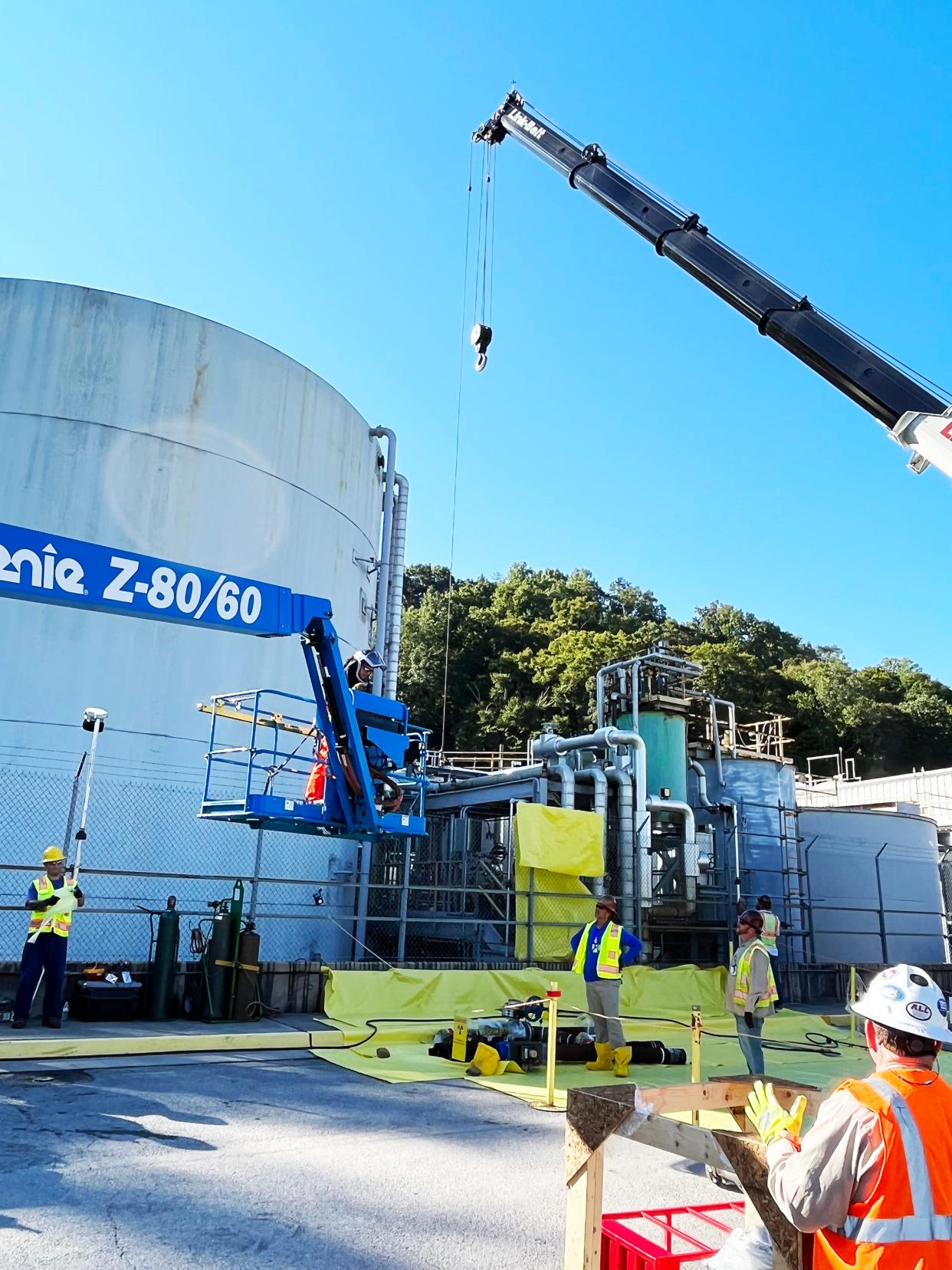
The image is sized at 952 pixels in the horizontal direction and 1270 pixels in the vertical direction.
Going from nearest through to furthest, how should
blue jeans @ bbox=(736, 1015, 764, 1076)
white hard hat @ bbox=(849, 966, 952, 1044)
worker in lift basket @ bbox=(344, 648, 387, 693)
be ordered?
1. white hard hat @ bbox=(849, 966, 952, 1044)
2. blue jeans @ bbox=(736, 1015, 764, 1076)
3. worker in lift basket @ bbox=(344, 648, 387, 693)

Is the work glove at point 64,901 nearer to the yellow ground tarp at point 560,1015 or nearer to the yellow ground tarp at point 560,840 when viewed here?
the yellow ground tarp at point 560,1015

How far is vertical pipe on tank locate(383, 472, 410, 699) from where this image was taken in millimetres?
21094

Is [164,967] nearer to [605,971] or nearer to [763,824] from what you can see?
[605,971]

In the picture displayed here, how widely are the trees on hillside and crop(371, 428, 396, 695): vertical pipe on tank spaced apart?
26641 mm

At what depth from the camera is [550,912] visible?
17.5 meters

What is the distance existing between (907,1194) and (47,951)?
10.9 m

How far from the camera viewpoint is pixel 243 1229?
524 cm

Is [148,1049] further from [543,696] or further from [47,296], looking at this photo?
[543,696]

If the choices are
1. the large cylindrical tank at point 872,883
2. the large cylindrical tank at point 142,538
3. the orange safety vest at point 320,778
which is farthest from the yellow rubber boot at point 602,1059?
the large cylindrical tank at point 872,883

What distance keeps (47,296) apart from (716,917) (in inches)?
703

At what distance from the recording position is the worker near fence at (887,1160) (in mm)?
2605

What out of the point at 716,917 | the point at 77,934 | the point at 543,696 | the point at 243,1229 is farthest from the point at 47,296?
the point at 543,696

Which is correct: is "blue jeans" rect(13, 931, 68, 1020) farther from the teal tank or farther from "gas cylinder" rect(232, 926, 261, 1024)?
the teal tank

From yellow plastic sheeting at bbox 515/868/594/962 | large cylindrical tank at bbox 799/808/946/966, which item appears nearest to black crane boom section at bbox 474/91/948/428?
yellow plastic sheeting at bbox 515/868/594/962
